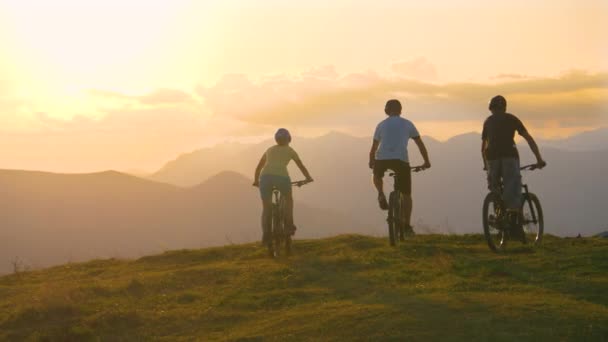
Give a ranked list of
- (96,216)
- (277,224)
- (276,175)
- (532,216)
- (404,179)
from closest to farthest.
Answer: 1. (532,216)
2. (404,179)
3. (276,175)
4. (277,224)
5. (96,216)

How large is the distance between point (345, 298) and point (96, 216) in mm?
159978

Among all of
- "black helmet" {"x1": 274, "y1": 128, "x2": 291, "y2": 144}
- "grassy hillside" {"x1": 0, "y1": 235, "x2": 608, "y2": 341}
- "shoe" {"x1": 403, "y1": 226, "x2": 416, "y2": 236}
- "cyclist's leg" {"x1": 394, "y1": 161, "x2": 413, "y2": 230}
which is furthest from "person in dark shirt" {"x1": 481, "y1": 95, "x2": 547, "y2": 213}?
"black helmet" {"x1": 274, "y1": 128, "x2": 291, "y2": 144}

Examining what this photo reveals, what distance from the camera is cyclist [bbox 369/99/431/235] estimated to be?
44.3 ft

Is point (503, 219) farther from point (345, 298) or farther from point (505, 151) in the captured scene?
point (345, 298)

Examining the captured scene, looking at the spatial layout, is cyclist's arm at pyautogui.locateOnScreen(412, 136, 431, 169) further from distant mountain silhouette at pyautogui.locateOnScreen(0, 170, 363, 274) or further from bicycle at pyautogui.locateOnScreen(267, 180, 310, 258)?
distant mountain silhouette at pyautogui.locateOnScreen(0, 170, 363, 274)

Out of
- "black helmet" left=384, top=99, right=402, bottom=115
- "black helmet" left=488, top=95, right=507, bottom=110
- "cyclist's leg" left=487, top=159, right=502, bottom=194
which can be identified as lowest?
"cyclist's leg" left=487, top=159, right=502, bottom=194

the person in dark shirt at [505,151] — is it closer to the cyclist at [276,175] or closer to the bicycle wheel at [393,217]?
the bicycle wheel at [393,217]

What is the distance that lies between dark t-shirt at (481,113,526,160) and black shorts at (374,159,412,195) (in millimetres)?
1566

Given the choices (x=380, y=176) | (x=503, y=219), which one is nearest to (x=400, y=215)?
(x=380, y=176)

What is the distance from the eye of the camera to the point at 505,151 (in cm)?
1269

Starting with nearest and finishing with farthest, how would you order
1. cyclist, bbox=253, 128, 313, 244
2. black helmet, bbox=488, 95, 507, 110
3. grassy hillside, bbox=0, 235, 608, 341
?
grassy hillside, bbox=0, 235, 608, 341 < black helmet, bbox=488, 95, 507, 110 < cyclist, bbox=253, 128, 313, 244

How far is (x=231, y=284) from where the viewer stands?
11.8 meters

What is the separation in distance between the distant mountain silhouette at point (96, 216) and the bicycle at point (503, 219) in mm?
125035

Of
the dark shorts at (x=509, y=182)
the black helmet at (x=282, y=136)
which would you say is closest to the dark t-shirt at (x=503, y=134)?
the dark shorts at (x=509, y=182)
